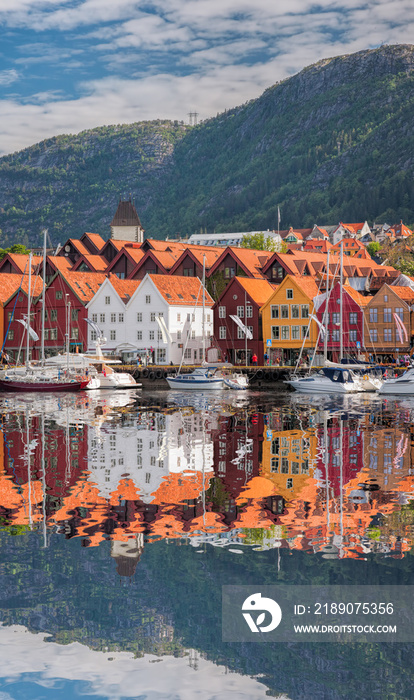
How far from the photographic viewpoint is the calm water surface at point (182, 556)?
1514cm

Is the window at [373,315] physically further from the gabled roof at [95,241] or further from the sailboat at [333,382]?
the gabled roof at [95,241]

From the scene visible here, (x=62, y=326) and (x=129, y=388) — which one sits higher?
(x=62, y=326)

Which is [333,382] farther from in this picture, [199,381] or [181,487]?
[181,487]

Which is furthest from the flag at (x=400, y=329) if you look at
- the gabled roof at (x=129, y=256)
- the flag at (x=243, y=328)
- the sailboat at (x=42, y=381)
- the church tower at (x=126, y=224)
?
the church tower at (x=126, y=224)

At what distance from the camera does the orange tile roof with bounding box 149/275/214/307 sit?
115 m

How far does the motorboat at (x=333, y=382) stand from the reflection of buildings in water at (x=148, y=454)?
3147cm

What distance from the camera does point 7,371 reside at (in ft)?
317

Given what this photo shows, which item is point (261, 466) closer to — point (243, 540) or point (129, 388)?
point (243, 540)

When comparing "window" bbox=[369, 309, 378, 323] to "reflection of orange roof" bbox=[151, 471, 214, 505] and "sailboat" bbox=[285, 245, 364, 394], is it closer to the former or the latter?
"sailboat" bbox=[285, 245, 364, 394]

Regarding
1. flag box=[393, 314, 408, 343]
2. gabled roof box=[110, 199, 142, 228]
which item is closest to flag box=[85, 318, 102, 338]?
flag box=[393, 314, 408, 343]

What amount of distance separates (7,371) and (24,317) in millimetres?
27284

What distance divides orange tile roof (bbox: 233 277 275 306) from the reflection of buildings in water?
60.3 m

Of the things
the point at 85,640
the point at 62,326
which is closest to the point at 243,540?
the point at 85,640

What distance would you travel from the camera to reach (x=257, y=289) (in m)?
118
